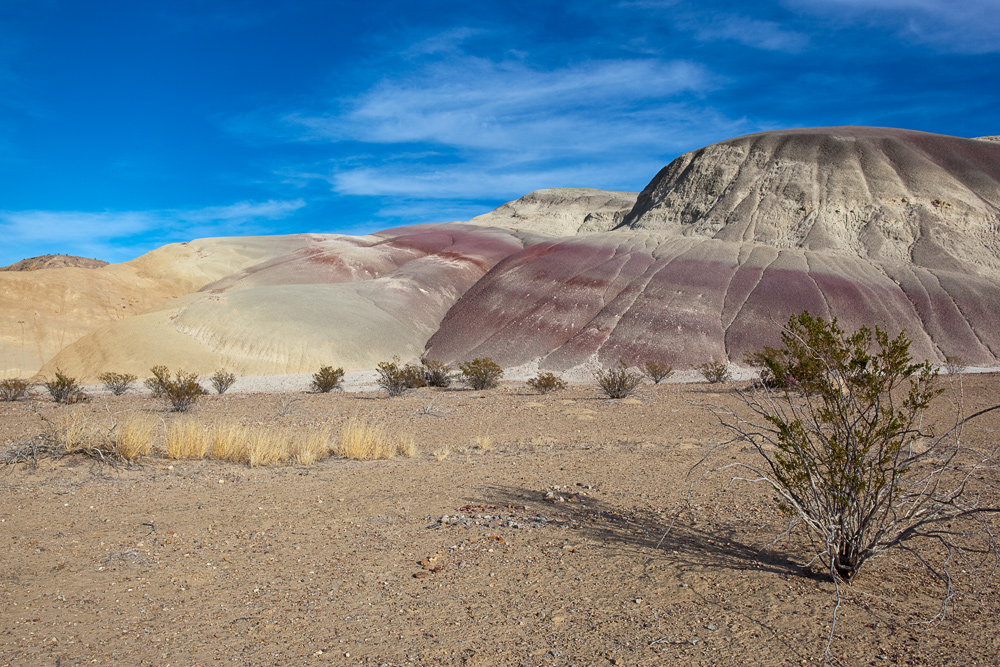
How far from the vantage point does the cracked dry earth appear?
3914 millimetres

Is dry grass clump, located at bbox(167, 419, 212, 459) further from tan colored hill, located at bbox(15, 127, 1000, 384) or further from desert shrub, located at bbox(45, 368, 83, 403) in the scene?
tan colored hill, located at bbox(15, 127, 1000, 384)

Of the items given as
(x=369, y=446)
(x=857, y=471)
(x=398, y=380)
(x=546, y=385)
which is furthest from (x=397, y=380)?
(x=857, y=471)

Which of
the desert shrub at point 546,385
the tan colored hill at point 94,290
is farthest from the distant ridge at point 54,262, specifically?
the desert shrub at point 546,385

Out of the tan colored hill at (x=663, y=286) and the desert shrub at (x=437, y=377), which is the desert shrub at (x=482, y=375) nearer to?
the desert shrub at (x=437, y=377)

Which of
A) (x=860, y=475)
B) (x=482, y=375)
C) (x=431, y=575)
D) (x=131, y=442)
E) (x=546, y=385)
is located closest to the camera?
(x=860, y=475)

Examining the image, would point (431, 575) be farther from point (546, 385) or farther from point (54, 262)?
point (54, 262)

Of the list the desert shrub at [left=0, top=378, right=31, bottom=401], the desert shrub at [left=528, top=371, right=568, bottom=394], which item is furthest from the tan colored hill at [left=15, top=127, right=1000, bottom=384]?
the desert shrub at [left=0, top=378, right=31, bottom=401]

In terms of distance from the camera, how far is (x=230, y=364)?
32.9 m

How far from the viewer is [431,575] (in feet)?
16.6

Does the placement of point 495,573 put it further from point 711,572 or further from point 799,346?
point 799,346

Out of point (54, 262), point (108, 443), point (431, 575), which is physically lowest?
point (431, 575)

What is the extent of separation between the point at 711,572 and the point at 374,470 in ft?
16.8

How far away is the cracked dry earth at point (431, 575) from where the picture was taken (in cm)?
391

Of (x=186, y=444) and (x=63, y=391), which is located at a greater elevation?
(x=63, y=391)
